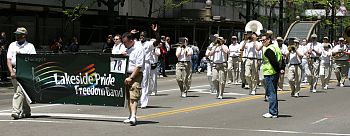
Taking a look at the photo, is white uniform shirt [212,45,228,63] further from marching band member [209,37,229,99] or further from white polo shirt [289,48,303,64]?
white polo shirt [289,48,303,64]

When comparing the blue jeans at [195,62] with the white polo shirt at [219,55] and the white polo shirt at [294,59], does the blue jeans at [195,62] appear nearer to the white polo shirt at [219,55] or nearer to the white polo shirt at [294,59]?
the white polo shirt at [294,59]

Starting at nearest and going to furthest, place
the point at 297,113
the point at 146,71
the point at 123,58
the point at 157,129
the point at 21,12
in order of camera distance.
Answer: the point at 157,129
the point at 123,58
the point at 297,113
the point at 146,71
the point at 21,12

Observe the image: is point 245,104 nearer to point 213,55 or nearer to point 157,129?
point 213,55

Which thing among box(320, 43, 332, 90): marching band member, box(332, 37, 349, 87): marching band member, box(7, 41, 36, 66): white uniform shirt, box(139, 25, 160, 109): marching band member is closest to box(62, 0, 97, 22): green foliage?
box(320, 43, 332, 90): marching band member

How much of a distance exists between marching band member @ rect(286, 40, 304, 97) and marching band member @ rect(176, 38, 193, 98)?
3098mm

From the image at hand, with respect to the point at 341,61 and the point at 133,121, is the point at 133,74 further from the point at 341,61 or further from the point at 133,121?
the point at 341,61

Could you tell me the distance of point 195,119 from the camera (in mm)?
13523

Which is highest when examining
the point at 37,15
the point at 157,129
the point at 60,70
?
the point at 37,15

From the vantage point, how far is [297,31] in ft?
131

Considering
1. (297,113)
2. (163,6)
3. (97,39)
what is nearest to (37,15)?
(97,39)

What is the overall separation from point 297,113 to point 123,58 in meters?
4.71

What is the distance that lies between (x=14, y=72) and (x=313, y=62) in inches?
489

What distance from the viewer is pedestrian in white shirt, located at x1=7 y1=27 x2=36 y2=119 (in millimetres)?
12977

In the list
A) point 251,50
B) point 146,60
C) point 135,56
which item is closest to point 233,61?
point 251,50
